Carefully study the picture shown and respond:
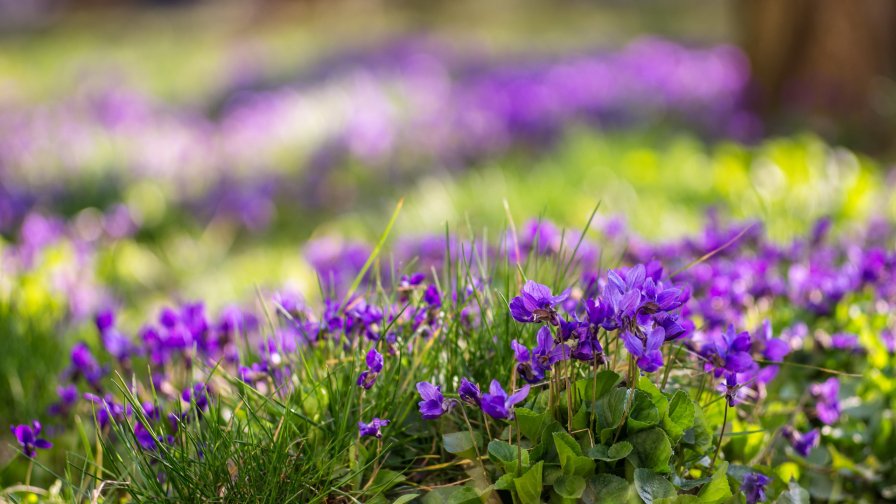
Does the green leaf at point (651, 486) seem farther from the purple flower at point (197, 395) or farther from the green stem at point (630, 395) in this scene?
the purple flower at point (197, 395)

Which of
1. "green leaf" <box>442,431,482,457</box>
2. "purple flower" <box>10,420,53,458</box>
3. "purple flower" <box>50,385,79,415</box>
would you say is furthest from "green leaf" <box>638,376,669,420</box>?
"purple flower" <box>50,385,79,415</box>

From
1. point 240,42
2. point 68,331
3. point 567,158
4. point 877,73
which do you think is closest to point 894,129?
point 877,73

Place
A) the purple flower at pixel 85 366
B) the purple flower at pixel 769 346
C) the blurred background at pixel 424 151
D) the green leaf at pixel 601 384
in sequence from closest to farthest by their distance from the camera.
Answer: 1. the green leaf at pixel 601 384
2. the purple flower at pixel 769 346
3. the purple flower at pixel 85 366
4. the blurred background at pixel 424 151

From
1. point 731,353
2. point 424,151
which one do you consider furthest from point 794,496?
point 424,151

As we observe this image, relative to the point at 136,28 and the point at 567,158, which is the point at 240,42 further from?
the point at 567,158

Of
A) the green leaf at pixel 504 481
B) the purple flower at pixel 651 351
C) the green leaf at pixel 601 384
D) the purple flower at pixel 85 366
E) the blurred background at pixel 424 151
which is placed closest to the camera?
the purple flower at pixel 651 351

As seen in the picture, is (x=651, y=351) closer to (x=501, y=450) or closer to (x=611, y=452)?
(x=611, y=452)

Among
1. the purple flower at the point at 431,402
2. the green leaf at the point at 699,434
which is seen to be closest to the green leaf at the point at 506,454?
the purple flower at the point at 431,402
